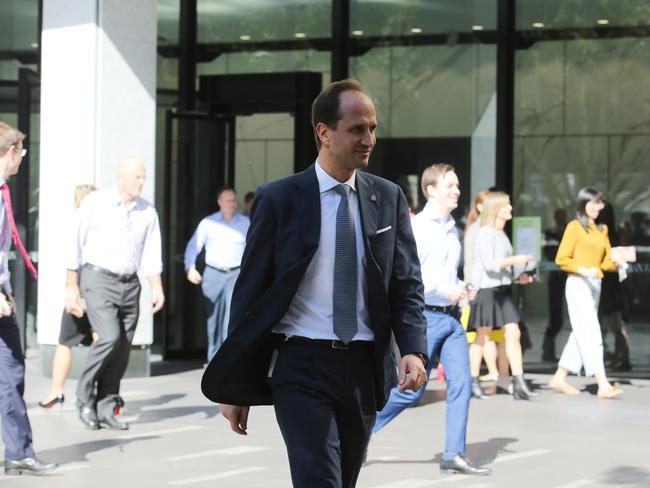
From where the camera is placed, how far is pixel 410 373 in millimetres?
4746

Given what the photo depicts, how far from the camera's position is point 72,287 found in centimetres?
996

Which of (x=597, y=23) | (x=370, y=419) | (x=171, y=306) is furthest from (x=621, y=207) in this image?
(x=370, y=419)

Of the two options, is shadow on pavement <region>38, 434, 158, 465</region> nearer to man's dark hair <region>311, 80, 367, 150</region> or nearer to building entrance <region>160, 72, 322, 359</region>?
man's dark hair <region>311, 80, 367, 150</region>

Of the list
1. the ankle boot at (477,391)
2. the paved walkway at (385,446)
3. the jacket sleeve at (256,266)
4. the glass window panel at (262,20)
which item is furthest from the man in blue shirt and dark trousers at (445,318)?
the glass window panel at (262,20)

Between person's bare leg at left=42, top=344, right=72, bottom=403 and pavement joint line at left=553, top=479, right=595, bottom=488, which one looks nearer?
pavement joint line at left=553, top=479, right=595, bottom=488

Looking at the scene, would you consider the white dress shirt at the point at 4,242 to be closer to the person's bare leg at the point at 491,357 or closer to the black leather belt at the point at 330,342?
the black leather belt at the point at 330,342

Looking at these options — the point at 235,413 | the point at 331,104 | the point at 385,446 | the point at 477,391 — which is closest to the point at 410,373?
the point at 235,413

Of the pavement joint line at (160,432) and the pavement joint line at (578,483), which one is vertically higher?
the pavement joint line at (578,483)

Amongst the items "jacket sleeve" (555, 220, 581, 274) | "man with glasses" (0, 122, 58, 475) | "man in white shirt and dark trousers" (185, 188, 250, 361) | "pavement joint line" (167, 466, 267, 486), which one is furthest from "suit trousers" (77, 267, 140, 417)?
"jacket sleeve" (555, 220, 581, 274)

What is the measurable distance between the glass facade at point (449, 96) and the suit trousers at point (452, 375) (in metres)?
6.72

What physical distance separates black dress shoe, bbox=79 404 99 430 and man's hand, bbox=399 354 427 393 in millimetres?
5862

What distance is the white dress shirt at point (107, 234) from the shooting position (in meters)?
10.2

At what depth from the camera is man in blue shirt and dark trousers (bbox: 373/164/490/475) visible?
8367 mm

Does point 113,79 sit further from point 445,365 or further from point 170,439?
point 445,365
